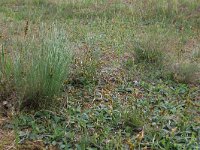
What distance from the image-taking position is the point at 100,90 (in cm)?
402

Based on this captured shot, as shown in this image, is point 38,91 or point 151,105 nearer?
point 38,91

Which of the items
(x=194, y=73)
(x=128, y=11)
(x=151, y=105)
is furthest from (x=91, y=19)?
(x=151, y=105)

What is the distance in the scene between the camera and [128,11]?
7.84m

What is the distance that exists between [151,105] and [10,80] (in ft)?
4.82

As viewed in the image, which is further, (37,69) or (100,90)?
(100,90)

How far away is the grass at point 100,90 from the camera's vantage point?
121 inches

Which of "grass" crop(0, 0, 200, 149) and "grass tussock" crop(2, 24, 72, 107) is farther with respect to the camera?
"grass tussock" crop(2, 24, 72, 107)

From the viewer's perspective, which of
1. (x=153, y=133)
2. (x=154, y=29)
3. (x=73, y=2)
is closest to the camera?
(x=153, y=133)

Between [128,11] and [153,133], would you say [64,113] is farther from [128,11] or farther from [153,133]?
[128,11]

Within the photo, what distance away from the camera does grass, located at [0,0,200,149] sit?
308 centimetres

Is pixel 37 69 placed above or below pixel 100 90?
above

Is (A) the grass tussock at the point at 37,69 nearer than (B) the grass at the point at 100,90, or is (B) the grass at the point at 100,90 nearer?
(B) the grass at the point at 100,90

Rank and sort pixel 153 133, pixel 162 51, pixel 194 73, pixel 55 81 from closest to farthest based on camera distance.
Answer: pixel 153 133 → pixel 55 81 → pixel 194 73 → pixel 162 51

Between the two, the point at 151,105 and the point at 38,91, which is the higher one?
the point at 38,91
